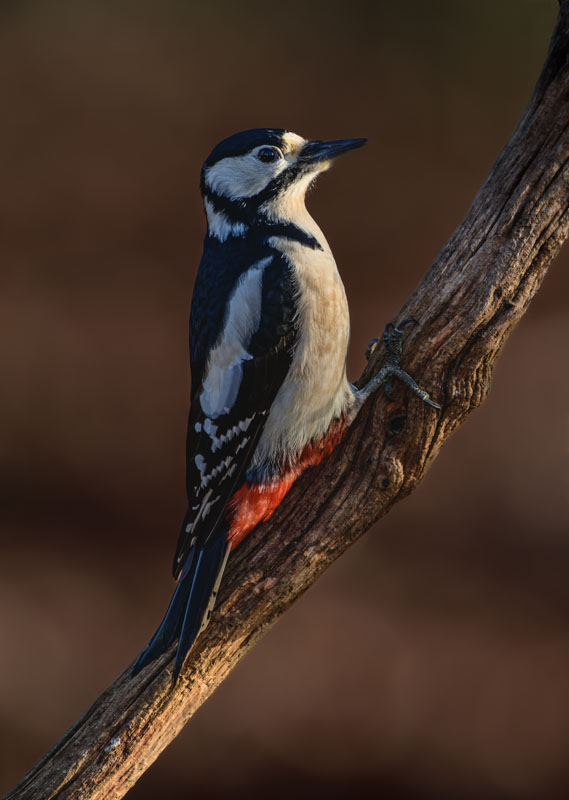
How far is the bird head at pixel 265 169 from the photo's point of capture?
133 cm

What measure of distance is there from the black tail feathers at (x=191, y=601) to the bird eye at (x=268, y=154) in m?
0.71

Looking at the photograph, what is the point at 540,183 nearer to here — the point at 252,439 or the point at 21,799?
the point at 252,439

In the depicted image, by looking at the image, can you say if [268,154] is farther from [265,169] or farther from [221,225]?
[221,225]

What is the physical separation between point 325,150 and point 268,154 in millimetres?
110

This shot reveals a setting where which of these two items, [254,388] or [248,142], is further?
[248,142]

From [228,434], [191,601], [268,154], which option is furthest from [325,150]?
[191,601]

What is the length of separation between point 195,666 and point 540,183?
3.34 ft

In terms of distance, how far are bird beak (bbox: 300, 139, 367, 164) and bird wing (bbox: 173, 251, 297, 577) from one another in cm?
24

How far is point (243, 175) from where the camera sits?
134 centimetres

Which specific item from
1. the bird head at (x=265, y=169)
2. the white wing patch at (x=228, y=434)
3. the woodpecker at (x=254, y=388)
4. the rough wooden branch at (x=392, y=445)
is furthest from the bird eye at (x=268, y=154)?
the white wing patch at (x=228, y=434)

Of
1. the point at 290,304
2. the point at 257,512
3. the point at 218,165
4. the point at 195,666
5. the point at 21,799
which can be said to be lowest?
the point at 21,799

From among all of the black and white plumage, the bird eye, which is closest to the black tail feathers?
the black and white plumage

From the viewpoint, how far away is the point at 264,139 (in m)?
1.33

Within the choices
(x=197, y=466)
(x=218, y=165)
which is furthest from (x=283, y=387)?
(x=218, y=165)
